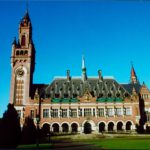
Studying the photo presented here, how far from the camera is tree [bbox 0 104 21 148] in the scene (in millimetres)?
30875

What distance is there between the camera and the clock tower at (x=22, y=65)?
78375mm

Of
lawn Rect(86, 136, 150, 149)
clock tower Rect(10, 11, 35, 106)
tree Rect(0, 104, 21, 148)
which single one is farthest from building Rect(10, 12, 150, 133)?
tree Rect(0, 104, 21, 148)

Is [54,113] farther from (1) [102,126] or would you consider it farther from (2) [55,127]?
(1) [102,126]

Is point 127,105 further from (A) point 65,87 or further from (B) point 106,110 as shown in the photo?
(A) point 65,87

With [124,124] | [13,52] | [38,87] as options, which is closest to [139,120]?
[124,124]

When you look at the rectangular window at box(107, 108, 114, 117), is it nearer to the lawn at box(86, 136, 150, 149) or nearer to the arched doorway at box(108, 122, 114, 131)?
the arched doorway at box(108, 122, 114, 131)

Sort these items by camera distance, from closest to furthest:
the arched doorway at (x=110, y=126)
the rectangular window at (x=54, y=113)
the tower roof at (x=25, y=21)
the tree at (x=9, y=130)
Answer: the tree at (x=9, y=130) → the rectangular window at (x=54, y=113) → the arched doorway at (x=110, y=126) → the tower roof at (x=25, y=21)

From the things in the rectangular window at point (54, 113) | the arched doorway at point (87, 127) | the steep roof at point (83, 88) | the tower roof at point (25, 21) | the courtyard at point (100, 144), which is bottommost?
the courtyard at point (100, 144)

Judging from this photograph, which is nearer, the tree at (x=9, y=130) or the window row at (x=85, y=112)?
the tree at (x=9, y=130)

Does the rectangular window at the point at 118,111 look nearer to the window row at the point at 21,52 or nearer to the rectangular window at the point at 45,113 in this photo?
the rectangular window at the point at 45,113

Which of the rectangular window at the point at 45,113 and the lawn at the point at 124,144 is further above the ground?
the rectangular window at the point at 45,113

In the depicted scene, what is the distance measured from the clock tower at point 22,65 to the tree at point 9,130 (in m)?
45.8

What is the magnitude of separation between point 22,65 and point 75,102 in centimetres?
2106

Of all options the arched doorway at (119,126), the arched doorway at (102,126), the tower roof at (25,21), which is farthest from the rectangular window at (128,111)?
the tower roof at (25,21)
